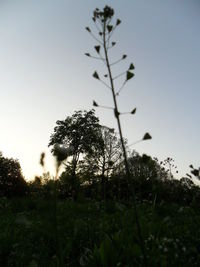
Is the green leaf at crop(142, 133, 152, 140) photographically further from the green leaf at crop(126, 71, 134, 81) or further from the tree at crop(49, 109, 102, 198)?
the tree at crop(49, 109, 102, 198)

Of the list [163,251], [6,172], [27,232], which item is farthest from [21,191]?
[163,251]

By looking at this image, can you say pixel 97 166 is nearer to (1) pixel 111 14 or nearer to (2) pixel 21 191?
(2) pixel 21 191

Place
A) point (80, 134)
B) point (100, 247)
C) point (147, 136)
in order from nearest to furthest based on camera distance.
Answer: point (147, 136) < point (100, 247) < point (80, 134)

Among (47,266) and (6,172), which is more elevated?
(6,172)

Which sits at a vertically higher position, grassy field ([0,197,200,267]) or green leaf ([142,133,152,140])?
green leaf ([142,133,152,140])

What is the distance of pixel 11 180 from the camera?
40.3 meters

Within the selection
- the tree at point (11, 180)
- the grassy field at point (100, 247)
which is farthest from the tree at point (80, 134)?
the grassy field at point (100, 247)

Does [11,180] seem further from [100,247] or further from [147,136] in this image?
[147,136]

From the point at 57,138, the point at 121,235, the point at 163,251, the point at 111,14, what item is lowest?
the point at 163,251

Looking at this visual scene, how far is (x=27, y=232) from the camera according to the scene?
507 centimetres

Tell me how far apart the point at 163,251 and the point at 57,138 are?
3763 centimetres

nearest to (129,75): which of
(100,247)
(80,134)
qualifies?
(100,247)

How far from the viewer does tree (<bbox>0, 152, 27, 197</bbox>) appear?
128 ft

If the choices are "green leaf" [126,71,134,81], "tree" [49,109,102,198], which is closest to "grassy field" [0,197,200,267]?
"green leaf" [126,71,134,81]
